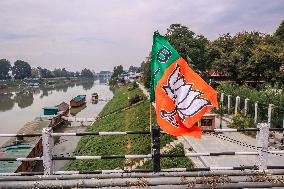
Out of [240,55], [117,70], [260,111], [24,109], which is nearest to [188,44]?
[240,55]

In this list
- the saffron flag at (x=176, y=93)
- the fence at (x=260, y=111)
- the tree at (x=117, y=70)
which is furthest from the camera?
the tree at (x=117, y=70)

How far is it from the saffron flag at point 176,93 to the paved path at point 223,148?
2528mm

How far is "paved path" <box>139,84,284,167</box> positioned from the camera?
11430 mm

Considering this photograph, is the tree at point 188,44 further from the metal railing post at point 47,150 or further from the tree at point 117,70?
the tree at point 117,70

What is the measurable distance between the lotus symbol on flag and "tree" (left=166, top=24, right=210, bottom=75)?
36.8 metres

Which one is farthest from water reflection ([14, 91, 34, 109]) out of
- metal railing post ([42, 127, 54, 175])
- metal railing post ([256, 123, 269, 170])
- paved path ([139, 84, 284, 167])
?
metal railing post ([256, 123, 269, 170])

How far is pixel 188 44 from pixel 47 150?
3940cm

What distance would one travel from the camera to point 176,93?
275 inches

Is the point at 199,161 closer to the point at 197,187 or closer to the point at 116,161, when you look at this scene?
the point at 197,187

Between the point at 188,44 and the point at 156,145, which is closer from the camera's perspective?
the point at 156,145

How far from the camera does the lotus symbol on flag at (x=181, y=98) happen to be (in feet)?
22.5

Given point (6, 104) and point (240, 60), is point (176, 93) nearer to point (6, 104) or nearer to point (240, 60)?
point (240, 60)

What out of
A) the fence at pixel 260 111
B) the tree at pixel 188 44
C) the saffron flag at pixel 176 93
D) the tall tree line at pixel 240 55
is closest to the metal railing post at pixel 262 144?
the saffron flag at pixel 176 93

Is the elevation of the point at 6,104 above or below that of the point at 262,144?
below
